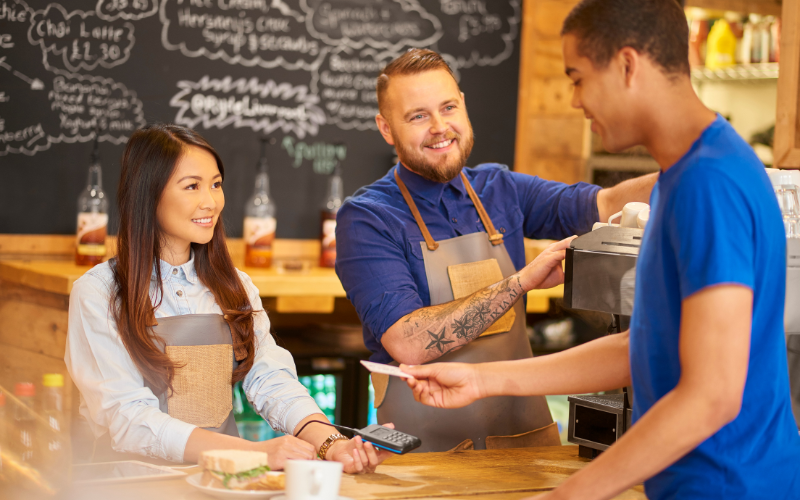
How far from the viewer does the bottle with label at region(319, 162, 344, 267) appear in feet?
10.7

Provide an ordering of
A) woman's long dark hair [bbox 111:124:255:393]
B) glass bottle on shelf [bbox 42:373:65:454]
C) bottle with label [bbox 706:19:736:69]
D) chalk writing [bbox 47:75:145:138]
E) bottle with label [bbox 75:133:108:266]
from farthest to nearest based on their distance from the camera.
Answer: bottle with label [bbox 706:19:736:69], chalk writing [bbox 47:75:145:138], bottle with label [bbox 75:133:108:266], glass bottle on shelf [bbox 42:373:65:454], woman's long dark hair [bbox 111:124:255:393]

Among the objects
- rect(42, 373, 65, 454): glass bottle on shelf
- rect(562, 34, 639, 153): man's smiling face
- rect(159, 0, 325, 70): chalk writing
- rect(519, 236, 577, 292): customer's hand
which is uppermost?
rect(159, 0, 325, 70): chalk writing

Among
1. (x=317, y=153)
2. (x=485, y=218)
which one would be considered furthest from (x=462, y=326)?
(x=317, y=153)

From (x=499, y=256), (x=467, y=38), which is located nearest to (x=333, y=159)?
(x=467, y=38)

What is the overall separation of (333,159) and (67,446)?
2302 mm

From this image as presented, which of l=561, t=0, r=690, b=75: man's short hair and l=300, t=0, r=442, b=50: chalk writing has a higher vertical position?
l=300, t=0, r=442, b=50: chalk writing

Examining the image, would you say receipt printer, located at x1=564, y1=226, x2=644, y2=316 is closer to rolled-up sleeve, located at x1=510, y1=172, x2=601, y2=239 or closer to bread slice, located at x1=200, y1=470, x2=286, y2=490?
rolled-up sleeve, located at x1=510, y1=172, x2=601, y2=239

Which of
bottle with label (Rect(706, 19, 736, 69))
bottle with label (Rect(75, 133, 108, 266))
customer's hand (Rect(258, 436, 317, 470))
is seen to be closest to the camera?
customer's hand (Rect(258, 436, 317, 470))

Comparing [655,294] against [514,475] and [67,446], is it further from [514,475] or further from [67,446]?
[67,446]

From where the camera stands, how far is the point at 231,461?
1147 mm

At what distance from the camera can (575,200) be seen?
2.00 meters

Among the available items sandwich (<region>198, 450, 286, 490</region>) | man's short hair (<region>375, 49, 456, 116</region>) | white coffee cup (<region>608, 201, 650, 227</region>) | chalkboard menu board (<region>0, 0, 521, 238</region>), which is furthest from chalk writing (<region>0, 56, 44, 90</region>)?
white coffee cup (<region>608, 201, 650, 227</region>)

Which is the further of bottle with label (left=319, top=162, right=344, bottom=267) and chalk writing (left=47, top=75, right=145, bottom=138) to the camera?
bottle with label (left=319, top=162, right=344, bottom=267)

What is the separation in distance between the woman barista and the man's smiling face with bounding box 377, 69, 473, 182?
1.54 feet
